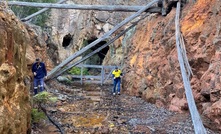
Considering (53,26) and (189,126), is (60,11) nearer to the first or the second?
(53,26)

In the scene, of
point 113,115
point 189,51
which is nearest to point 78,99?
point 113,115

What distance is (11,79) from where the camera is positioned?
125 inches

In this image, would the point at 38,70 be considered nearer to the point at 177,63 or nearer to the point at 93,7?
the point at 93,7

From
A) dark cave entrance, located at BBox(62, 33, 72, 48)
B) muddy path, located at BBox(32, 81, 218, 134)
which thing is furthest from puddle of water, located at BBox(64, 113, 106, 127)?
dark cave entrance, located at BBox(62, 33, 72, 48)

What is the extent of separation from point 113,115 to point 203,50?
306 centimetres

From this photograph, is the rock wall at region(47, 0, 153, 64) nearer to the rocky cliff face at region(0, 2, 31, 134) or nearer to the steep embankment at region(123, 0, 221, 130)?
the steep embankment at region(123, 0, 221, 130)

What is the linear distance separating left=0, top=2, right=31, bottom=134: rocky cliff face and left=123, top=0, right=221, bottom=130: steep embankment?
3.74m

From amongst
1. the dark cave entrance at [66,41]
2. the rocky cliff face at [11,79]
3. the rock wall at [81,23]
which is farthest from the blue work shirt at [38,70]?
the dark cave entrance at [66,41]

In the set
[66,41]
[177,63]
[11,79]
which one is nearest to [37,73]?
[177,63]

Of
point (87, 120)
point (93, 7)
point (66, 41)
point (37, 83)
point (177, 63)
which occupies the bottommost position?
point (87, 120)

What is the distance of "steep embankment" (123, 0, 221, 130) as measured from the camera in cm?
559

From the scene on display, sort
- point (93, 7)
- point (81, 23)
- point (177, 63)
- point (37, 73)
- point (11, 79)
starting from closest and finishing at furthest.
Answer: point (11, 79) < point (177, 63) < point (37, 73) < point (93, 7) < point (81, 23)

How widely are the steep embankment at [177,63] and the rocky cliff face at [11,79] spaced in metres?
3.74

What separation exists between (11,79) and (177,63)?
545 cm
